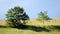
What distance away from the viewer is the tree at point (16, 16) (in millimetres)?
62681

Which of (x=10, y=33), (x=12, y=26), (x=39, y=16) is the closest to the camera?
(x=10, y=33)

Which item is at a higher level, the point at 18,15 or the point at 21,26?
the point at 18,15

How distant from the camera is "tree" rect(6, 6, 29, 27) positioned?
6268 centimetres

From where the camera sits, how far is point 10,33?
45.0 metres

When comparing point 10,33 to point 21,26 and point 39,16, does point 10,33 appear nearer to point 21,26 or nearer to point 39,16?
point 21,26

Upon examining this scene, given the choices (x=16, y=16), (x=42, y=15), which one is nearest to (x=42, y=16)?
(x=42, y=15)

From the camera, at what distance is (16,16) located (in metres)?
63.3

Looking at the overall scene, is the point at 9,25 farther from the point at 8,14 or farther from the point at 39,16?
the point at 39,16

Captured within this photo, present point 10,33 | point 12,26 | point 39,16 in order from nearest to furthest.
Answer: point 10,33, point 12,26, point 39,16

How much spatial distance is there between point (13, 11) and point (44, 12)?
16.7 metres

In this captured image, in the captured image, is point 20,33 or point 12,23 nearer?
point 20,33

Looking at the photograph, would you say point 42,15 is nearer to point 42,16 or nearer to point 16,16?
point 42,16

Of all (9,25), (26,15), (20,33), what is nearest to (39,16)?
(26,15)

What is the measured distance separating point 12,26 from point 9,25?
1148 mm
